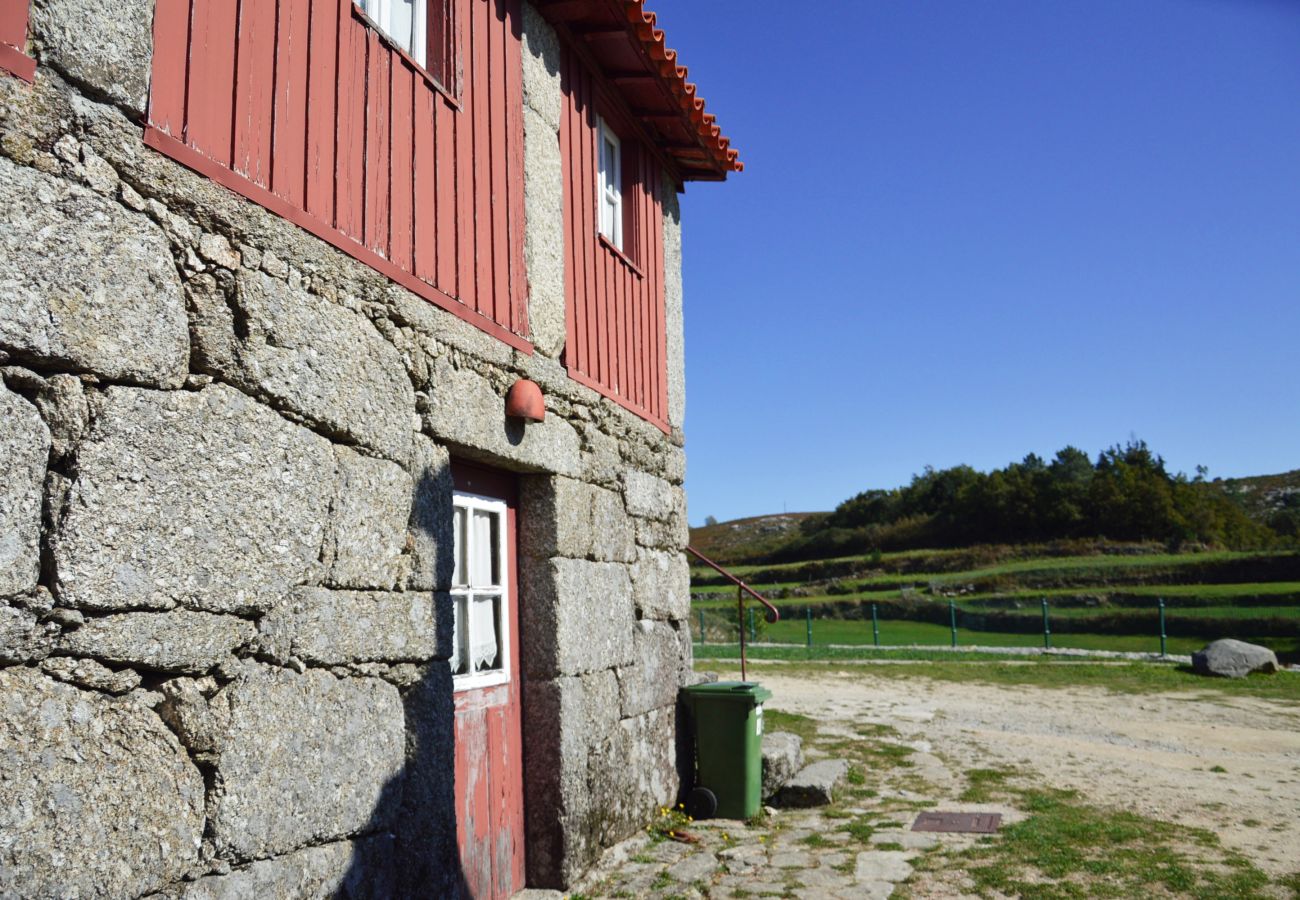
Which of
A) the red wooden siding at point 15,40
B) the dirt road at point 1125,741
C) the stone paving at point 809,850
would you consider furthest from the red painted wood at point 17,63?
the dirt road at point 1125,741

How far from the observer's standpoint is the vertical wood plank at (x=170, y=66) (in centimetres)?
295

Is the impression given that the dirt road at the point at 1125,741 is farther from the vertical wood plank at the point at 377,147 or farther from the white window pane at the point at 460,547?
the vertical wood plank at the point at 377,147

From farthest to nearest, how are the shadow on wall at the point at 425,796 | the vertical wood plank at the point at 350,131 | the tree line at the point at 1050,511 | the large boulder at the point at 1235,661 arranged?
the tree line at the point at 1050,511, the large boulder at the point at 1235,661, the vertical wood plank at the point at 350,131, the shadow on wall at the point at 425,796

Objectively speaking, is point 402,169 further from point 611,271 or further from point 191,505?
point 611,271

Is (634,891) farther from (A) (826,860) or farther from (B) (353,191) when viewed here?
(B) (353,191)

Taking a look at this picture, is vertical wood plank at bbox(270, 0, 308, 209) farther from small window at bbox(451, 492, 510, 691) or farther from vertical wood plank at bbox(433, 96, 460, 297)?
small window at bbox(451, 492, 510, 691)

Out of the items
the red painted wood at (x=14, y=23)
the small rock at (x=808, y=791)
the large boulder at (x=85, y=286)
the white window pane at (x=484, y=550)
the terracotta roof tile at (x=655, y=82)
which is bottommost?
the small rock at (x=808, y=791)

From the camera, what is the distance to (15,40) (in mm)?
2488

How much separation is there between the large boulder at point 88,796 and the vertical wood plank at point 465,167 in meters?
2.51

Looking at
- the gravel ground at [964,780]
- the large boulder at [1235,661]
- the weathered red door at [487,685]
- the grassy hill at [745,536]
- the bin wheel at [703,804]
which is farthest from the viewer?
the grassy hill at [745,536]

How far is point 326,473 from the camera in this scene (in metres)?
3.52

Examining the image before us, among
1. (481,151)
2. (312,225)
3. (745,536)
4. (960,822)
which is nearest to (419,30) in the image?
(481,151)

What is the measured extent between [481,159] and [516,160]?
386 mm

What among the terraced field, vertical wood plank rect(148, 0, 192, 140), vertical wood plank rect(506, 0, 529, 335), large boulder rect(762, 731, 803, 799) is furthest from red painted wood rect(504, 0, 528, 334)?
the terraced field
